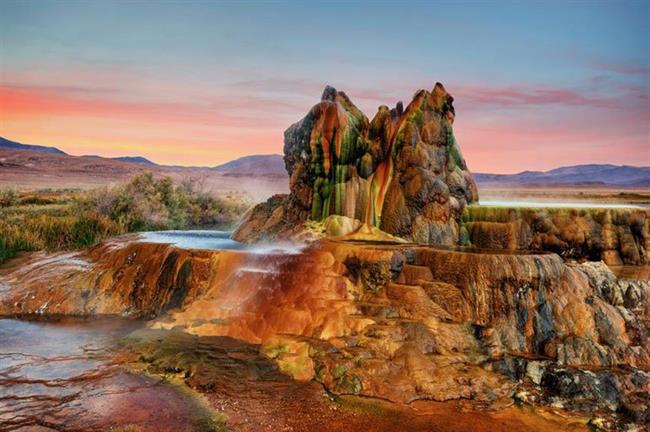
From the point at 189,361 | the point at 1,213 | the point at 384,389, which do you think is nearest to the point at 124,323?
the point at 189,361

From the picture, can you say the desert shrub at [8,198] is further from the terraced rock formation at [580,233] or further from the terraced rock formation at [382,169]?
the terraced rock formation at [580,233]

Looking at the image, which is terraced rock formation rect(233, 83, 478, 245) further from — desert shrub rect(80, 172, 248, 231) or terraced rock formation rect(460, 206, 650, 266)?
desert shrub rect(80, 172, 248, 231)

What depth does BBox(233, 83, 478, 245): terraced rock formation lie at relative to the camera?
1415cm

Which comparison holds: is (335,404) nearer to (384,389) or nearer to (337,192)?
(384,389)

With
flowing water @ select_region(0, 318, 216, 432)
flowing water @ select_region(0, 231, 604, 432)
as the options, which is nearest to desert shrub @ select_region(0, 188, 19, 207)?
flowing water @ select_region(0, 318, 216, 432)

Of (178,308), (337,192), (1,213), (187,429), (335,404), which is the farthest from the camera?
(1,213)

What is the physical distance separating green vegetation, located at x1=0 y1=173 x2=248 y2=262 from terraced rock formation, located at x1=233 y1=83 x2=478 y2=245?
7.39m

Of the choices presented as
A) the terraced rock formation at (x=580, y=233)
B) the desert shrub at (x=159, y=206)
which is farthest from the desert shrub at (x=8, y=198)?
the terraced rock formation at (x=580, y=233)

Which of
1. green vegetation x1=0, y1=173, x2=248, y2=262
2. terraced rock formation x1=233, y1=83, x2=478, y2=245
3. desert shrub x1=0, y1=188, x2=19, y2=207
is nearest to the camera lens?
terraced rock formation x1=233, y1=83, x2=478, y2=245

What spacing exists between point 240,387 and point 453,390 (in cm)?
331

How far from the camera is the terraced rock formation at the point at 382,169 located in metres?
14.1

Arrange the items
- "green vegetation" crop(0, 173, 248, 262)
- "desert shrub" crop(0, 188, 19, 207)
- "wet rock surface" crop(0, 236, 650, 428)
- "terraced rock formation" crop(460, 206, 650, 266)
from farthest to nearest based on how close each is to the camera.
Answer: "desert shrub" crop(0, 188, 19, 207)
"green vegetation" crop(0, 173, 248, 262)
"terraced rock formation" crop(460, 206, 650, 266)
"wet rock surface" crop(0, 236, 650, 428)

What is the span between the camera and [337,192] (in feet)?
47.9

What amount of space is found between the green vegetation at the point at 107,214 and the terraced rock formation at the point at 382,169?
291 inches
